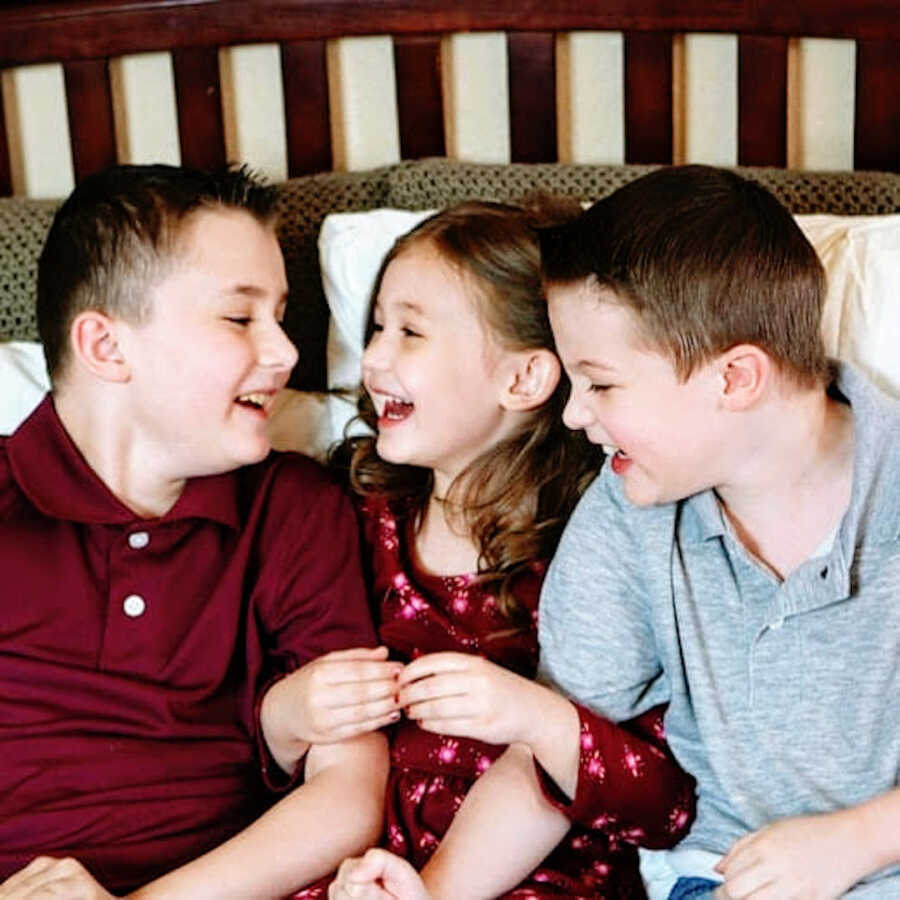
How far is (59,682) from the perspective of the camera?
1.43m

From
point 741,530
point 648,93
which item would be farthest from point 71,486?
point 648,93

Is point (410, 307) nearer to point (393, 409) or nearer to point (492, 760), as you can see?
point (393, 409)

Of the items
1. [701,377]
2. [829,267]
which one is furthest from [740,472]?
[829,267]

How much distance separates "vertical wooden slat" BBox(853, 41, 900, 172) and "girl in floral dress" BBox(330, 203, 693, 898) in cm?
59

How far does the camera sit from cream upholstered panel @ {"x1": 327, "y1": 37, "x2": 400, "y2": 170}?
81.7 inches

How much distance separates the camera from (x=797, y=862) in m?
1.21

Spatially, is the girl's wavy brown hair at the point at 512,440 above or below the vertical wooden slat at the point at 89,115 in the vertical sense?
below

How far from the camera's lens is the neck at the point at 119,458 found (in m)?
1.49

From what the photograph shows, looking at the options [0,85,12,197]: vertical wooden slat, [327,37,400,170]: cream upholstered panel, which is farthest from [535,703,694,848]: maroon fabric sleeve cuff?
[0,85,12,197]: vertical wooden slat

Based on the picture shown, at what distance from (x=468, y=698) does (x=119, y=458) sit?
42 cm

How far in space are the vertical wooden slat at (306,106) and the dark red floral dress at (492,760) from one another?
0.64 meters

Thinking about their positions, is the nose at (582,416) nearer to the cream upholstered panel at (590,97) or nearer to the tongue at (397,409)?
the tongue at (397,409)

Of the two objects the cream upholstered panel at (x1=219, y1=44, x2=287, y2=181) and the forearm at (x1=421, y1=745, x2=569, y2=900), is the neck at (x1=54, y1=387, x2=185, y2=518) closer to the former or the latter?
the forearm at (x1=421, y1=745, x2=569, y2=900)

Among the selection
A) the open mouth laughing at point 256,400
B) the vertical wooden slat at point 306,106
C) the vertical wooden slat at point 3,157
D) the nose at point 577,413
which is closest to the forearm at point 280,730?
the open mouth laughing at point 256,400
